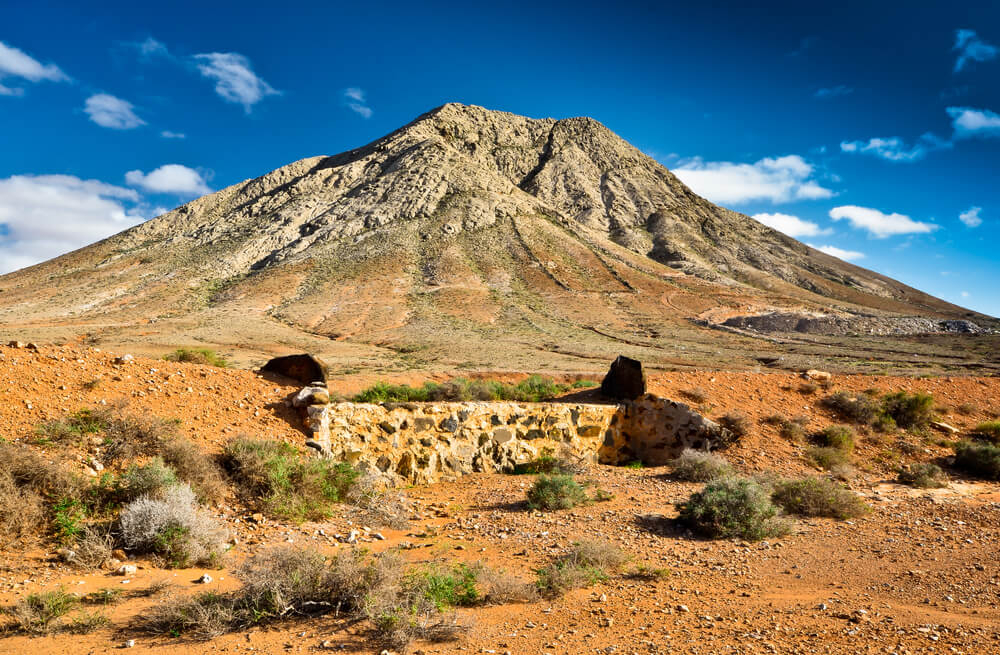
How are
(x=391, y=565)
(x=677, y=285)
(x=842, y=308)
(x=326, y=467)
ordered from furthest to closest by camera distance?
(x=677, y=285) → (x=842, y=308) → (x=326, y=467) → (x=391, y=565)

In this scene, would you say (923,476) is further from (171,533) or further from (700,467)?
(171,533)

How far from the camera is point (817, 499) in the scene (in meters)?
6.81

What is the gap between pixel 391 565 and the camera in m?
4.34

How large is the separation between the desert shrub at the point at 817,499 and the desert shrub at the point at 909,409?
4.22 m

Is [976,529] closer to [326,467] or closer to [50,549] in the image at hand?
[326,467]

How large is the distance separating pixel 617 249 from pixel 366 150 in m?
48.8

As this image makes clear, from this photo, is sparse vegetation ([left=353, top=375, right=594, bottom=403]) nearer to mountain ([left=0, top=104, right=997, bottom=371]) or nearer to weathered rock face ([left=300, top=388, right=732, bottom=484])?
weathered rock face ([left=300, top=388, right=732, bottom=484])

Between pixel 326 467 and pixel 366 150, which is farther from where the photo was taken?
pixel 366 150

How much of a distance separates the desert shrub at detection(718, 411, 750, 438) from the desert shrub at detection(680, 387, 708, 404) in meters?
0.67

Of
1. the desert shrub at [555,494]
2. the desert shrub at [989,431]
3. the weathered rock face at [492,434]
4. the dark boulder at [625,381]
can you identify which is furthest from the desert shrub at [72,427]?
the desert shrub at [989,431]

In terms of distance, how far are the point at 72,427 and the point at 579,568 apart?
557 centimetres

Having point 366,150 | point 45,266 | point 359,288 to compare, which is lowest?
point 359,288

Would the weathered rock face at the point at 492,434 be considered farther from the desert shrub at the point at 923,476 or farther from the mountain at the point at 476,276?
the mountain at the point at 476,276

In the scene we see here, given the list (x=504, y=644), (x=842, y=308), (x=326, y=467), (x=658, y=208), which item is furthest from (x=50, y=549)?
(x=658, y=208)
